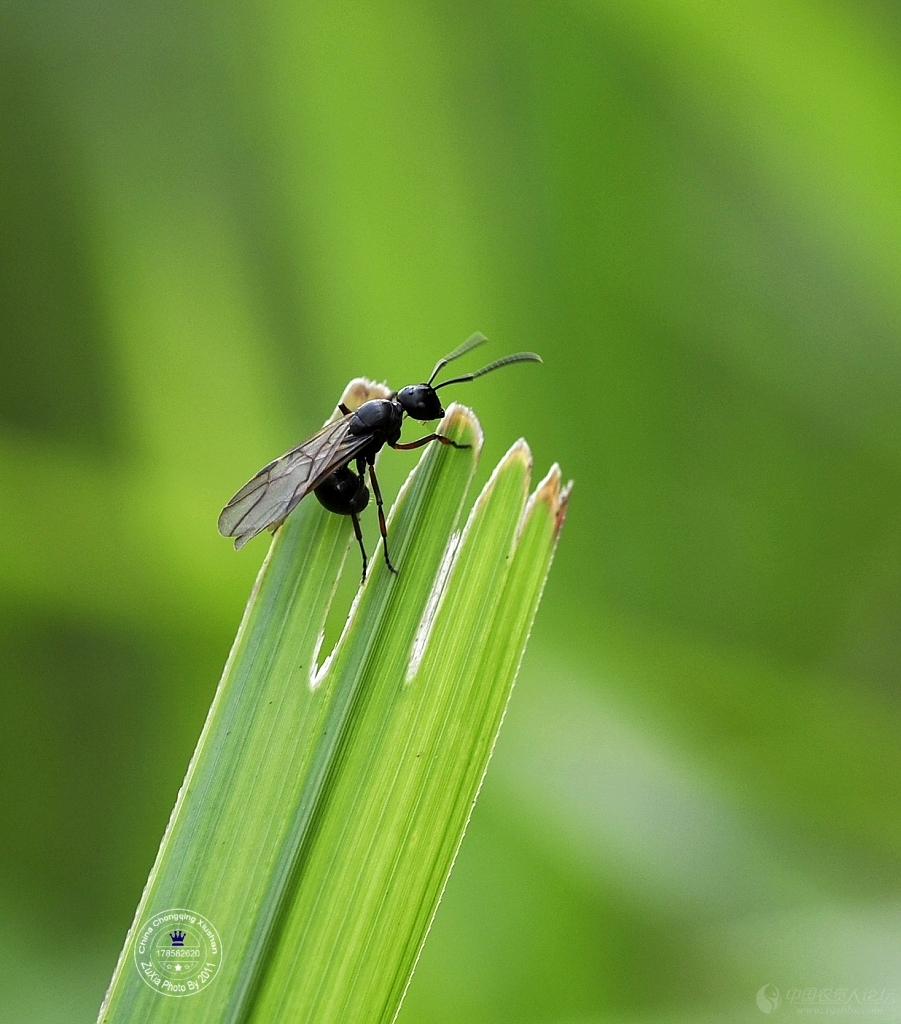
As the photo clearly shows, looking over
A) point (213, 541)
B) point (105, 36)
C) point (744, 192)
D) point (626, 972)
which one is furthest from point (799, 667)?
point (105, 36)

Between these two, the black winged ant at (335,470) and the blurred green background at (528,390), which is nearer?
the black winged ant at (335,470)

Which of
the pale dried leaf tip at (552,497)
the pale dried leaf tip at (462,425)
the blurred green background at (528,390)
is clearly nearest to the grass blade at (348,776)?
the pale dried leaf tip at (552,497)

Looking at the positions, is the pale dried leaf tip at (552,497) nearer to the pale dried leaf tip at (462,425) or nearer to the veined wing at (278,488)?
the pale dried leaf tip at (462,425)

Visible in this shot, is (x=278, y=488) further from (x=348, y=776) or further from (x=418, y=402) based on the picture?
(x=348, y=776)

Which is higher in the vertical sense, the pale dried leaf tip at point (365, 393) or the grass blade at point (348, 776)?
the pale dried leaf tip at point (365, 393)

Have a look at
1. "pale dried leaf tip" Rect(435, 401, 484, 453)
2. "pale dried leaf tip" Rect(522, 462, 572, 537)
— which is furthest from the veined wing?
"pale dried leaf tip" Rect(522, 462, 572, 537)

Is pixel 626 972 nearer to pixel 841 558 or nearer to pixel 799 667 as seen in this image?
pixel 799 667

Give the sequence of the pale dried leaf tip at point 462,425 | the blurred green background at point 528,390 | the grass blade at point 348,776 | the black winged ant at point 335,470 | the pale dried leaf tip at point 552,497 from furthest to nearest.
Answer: the blurred green background at point 528,390 < the black winged ant at point 335,470 < the pale dried leaf tip at point 462,425 < the pale dried leaf tip at point 552,497 < the grass blade at point 348,776

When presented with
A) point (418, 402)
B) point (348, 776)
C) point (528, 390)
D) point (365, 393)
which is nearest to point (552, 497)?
point (348, 776)
